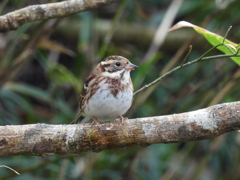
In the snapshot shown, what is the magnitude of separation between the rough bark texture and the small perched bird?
15.6 inches

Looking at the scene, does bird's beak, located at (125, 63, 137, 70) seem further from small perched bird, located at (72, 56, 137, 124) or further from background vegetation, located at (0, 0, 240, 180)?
background vegetation, located at (0, 0, 240, 180)

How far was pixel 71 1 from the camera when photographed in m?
2.63

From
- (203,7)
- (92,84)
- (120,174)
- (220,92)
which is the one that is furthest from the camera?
(203,7)

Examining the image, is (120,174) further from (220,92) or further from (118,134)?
(118,134)

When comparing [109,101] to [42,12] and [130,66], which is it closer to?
[130,66]

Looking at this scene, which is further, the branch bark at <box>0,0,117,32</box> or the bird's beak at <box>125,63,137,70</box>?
the bird's beak at <box>125,63,137,70</box>

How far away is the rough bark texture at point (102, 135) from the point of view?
8.45 ft

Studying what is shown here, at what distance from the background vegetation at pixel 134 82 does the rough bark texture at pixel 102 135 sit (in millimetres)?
1221

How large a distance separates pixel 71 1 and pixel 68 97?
3.54 m

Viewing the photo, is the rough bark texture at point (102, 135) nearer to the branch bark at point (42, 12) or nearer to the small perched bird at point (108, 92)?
the small perched bird at point (108, 92)

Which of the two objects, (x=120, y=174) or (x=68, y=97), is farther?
(x=68, y=97)

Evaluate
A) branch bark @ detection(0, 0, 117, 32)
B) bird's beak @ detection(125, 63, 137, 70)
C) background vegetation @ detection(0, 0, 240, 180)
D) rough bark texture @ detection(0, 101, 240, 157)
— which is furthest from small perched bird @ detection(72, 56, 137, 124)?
branch bark @ detection(0, 0, 117, 32)

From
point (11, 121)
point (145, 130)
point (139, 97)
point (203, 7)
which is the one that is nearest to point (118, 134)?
point (145, 130)

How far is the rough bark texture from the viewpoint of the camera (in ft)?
8.45
